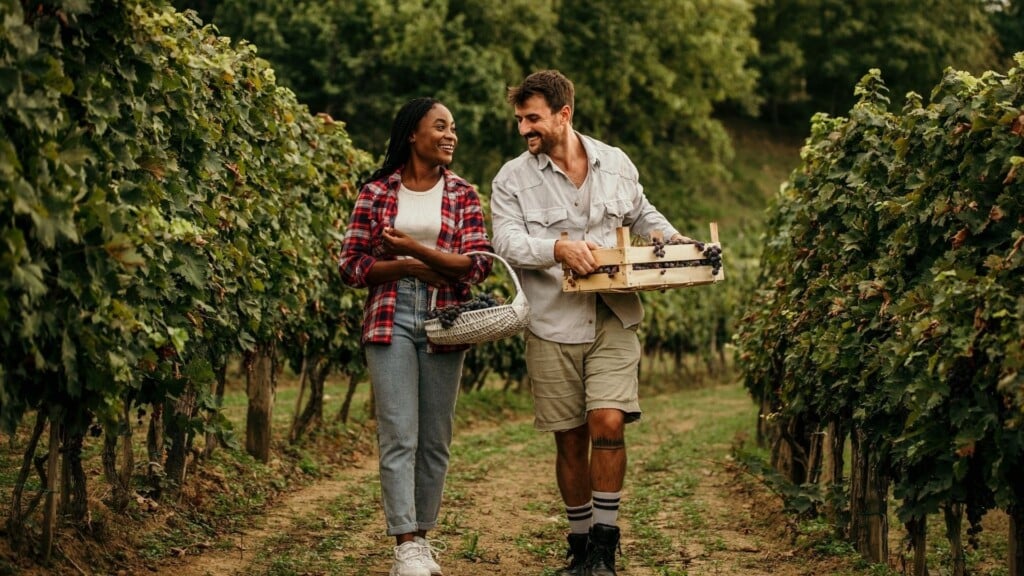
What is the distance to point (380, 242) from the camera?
5781 millimetres

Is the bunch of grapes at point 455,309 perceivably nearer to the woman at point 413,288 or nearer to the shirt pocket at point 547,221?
the woman at point 413,288

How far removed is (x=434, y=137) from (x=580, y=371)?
1.30 metres

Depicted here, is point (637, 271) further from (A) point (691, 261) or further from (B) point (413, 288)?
(B) point (413, 288)

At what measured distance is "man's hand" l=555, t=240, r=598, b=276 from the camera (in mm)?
5648

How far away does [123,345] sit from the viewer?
4.81m

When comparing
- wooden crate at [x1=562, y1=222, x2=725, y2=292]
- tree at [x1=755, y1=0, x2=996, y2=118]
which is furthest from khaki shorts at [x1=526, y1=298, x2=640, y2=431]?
tree at [x1=755, y1=0, x2=996, y2=118]

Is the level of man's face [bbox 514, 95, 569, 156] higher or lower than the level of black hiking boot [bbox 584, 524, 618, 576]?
higher

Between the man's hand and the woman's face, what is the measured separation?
2.19 feet

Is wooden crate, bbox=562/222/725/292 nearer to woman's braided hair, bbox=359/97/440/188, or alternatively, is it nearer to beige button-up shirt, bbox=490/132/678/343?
beige button-up shirt, bbox=490/132/678/343

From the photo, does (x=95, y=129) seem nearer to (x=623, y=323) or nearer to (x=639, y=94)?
(x=623, y=323)

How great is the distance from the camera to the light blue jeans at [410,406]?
566cm

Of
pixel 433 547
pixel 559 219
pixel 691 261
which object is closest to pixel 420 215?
pixel 559 219

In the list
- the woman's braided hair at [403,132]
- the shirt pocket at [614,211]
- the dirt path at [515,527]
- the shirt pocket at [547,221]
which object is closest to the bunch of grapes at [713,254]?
the shirt pocket at [614,211]

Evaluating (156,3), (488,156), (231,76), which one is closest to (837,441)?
(231,76)
